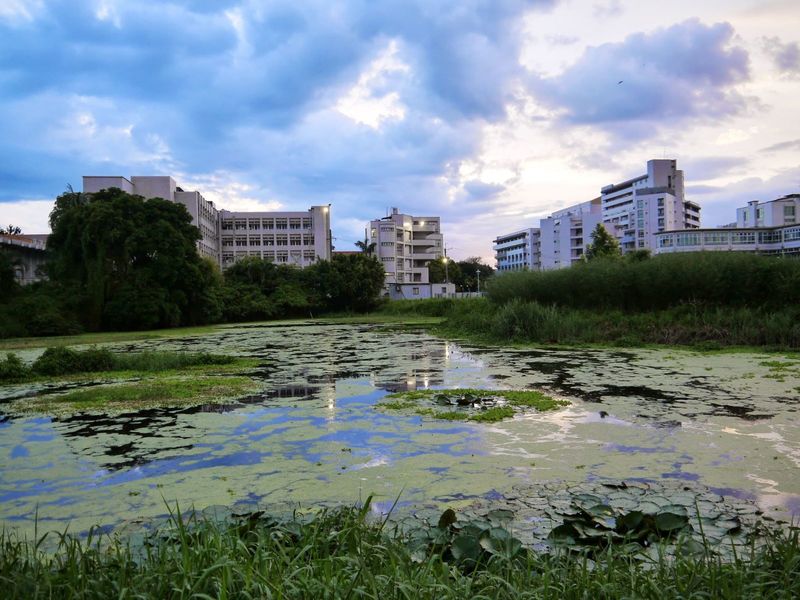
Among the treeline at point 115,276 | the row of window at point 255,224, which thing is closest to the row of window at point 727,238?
the row of window at point 255,224

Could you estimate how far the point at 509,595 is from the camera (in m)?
2.48

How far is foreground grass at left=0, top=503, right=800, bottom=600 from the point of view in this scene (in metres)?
2.41

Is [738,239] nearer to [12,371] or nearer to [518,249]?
[518,249]

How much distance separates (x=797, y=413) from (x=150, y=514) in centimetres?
671

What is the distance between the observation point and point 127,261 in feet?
109

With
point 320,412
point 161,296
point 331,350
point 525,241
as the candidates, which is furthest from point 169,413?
point 525,241

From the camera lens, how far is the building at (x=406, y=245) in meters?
77.5

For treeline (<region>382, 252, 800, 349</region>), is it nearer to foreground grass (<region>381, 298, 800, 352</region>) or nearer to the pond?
foreground grass (<region>381, 298, 800, 352</region>)

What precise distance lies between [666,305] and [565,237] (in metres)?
79.6

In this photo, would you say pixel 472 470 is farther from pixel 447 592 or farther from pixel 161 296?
pixel 161 296

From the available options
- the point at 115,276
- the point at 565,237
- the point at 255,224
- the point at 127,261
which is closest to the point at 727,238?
the point at 565,237

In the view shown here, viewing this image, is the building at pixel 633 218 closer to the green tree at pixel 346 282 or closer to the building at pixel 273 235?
the building at pixel 273 235

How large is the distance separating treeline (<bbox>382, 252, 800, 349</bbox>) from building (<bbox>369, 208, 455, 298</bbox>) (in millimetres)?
50936

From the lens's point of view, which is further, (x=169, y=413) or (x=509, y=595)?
(x=169, y=413)
